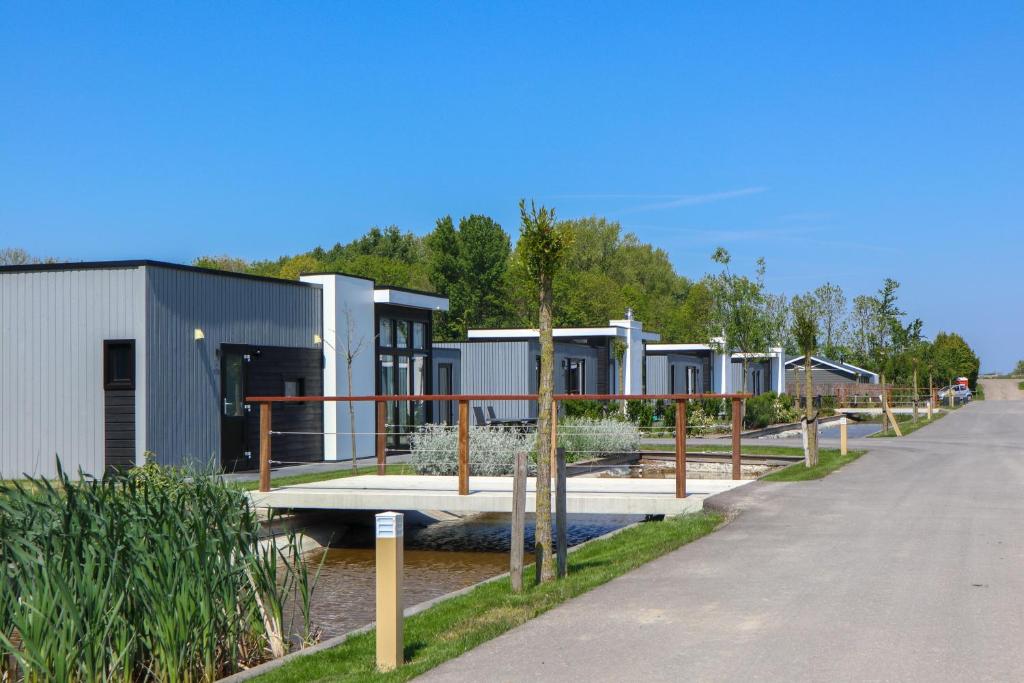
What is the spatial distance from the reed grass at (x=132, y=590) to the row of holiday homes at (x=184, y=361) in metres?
7.67

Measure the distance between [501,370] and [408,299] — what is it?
774cm

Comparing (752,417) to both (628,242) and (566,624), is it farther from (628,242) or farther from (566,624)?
(628,242)

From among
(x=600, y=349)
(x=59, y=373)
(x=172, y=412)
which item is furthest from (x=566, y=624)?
(x=600, y=349)

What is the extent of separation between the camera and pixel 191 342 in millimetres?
19312

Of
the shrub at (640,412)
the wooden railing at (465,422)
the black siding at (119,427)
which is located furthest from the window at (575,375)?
the black siding at (119,427)

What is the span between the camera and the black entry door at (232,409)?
20062mm

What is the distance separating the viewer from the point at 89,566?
652 cm

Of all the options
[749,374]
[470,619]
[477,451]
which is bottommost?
[470,619]

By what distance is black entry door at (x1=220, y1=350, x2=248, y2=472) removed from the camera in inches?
790

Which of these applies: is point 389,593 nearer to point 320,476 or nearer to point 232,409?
point 320,476

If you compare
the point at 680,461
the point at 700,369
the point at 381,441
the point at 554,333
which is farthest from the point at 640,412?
the point at 680,461

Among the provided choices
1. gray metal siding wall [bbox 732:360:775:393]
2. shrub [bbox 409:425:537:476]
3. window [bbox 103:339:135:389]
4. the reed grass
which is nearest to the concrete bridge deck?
shrub [bbox 409:425:537:476]

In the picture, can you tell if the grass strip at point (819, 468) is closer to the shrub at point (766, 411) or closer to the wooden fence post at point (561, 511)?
the wooden fence post at point (561, 511)

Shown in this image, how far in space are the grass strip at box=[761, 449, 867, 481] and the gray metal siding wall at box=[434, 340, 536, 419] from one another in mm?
11147
